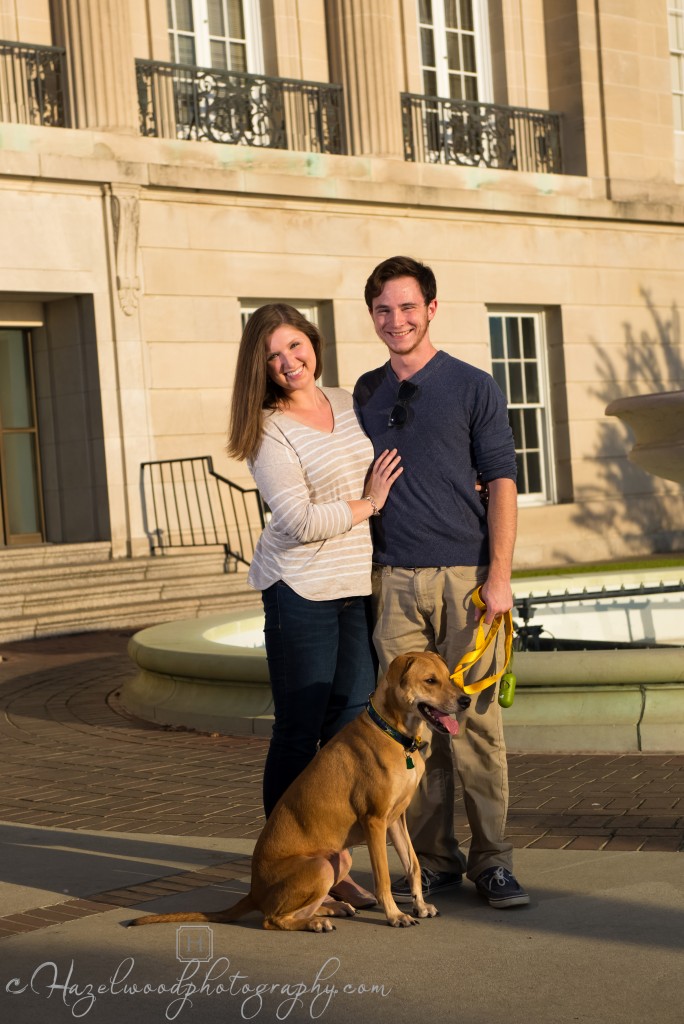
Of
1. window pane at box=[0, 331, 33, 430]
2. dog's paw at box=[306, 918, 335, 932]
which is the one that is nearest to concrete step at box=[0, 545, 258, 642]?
window pane at box=[0, 331, 33, 430]

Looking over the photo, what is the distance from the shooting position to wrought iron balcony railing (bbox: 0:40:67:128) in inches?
734

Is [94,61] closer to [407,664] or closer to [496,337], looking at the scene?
[496,337]

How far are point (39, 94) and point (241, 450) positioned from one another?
595 inches

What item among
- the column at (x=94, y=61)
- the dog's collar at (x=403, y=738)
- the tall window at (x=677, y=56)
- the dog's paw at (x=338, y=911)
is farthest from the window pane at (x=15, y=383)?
the dog's collar at (x=403, y=738)

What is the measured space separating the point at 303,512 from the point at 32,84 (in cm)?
1543

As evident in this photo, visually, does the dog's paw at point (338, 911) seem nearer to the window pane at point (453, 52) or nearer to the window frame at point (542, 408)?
the window frame at point (542, 408)

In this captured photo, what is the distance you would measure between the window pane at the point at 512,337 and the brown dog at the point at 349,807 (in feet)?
62.9

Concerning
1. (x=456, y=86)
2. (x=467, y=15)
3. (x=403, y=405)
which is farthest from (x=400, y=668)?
(x=467, y=15)

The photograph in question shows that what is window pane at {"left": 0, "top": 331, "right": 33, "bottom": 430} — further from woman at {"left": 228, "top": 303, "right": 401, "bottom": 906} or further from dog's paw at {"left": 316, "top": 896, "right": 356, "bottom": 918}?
dog's paw at {"left": 316, "top": 896, "right": 356, "bottom": 918}

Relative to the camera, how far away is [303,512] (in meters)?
5.02

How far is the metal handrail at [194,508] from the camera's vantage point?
747 inches

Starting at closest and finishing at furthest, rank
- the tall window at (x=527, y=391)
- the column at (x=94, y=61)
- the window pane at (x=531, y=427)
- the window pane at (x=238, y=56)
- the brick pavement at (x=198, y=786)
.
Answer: the brick pavement at (x=198, y=786) < the column at (x=94, y=61) < the window pane at (x=238, y=56) < the tall window at (x=527, y=391) < the window pane at (x=531, y=427)

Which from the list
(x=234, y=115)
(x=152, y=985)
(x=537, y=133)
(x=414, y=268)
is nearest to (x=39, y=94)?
(x=234, y=115)

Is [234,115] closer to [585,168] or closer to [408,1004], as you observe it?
[585,168]
